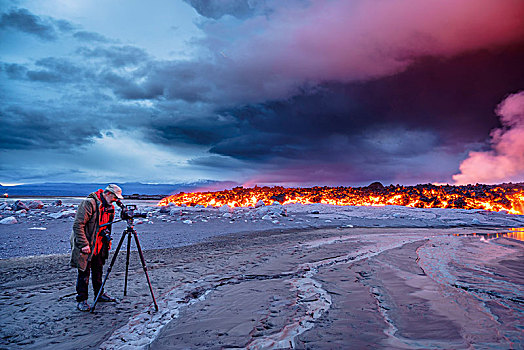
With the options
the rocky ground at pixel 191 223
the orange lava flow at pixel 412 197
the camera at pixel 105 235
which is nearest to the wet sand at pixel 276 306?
the camera at pixel 105 235

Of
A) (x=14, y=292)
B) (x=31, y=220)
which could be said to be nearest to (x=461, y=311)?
(x=14, y=292)

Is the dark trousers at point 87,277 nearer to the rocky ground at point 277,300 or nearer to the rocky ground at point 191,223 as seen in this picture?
the rocky ground at point 277,300

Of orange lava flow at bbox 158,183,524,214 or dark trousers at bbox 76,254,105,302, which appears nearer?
dark trousers at bbox 76,254,105,302

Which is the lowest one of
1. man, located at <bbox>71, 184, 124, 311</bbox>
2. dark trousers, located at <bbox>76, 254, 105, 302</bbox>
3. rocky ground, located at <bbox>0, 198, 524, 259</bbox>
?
rocky ground, located at <bbox>0, 198, 524, 259</bbox>

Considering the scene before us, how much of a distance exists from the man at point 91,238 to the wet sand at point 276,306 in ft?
1.74

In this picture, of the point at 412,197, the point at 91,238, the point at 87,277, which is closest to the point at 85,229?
the point at 91,238

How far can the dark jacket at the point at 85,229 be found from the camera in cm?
537

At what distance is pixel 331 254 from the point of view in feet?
36.7

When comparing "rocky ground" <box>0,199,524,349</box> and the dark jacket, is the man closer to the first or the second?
the dark jacket

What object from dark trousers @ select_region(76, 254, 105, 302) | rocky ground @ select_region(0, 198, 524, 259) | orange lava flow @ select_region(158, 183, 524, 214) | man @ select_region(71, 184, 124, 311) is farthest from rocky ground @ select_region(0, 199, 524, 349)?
orange lava flow @ select_region(158, 183, 524, 214)

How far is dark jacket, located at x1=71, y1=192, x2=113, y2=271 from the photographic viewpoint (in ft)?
17.6

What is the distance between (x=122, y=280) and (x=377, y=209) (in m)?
33.4

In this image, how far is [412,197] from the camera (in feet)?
151

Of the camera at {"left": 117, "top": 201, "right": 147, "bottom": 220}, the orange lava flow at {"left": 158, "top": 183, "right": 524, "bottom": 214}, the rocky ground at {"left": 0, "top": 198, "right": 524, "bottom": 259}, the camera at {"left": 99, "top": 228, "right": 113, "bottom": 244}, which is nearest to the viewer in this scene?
the camera at {"left": 117, "top": 201, "right": 147, "bottom": 220}
